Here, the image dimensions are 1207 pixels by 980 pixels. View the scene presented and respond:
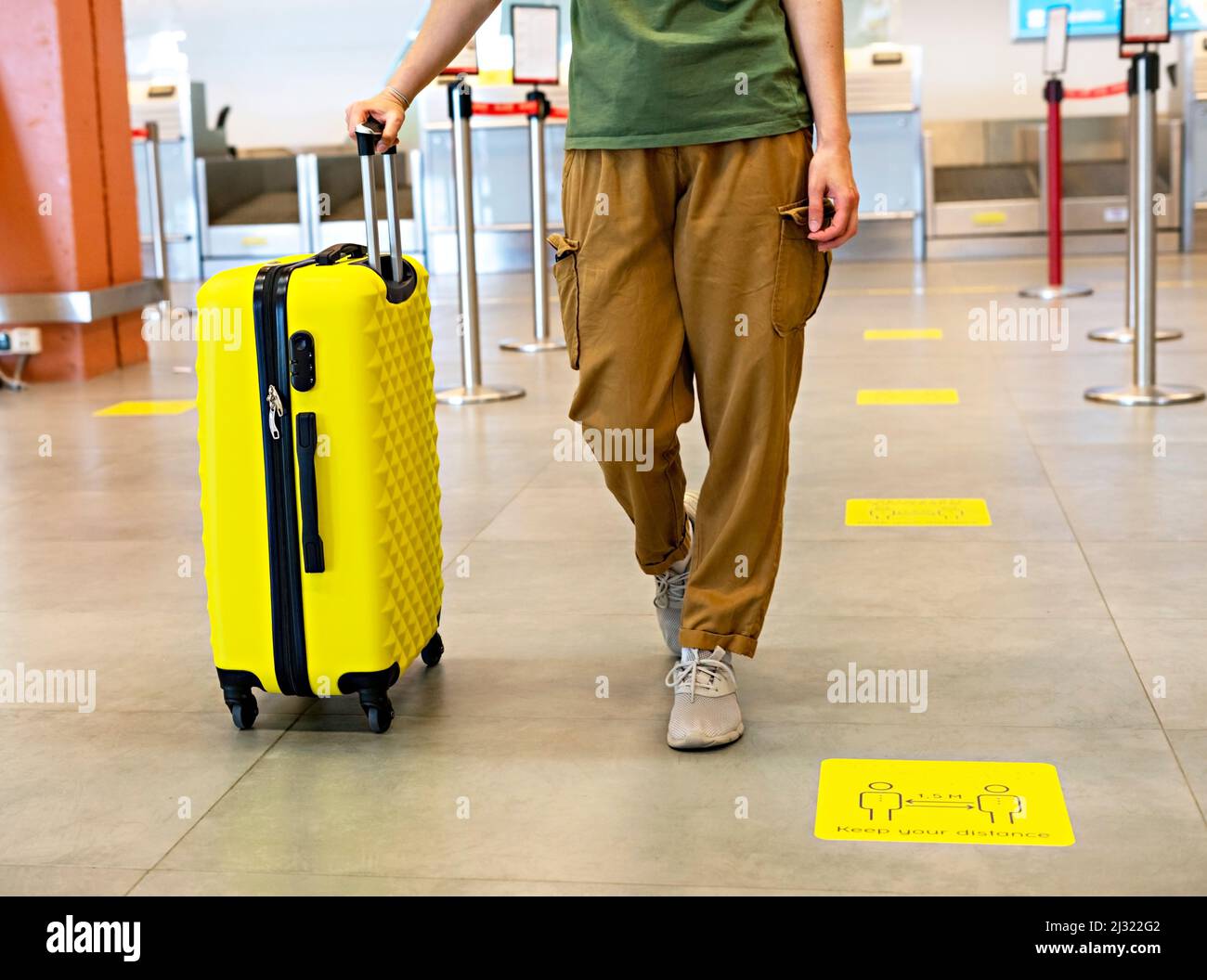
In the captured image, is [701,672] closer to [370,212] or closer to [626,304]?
[626,304]

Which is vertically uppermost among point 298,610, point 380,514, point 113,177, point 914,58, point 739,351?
point 914,58

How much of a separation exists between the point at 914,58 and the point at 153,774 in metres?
9.62

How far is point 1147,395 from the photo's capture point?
14.3ft

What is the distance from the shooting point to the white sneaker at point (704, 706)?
189 centimetres

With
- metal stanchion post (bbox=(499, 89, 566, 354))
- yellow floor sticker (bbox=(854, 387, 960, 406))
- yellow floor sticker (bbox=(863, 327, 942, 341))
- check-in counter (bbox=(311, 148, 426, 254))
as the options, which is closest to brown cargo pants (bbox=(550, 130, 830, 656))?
yellow floor sticker (bbox=(854, 387, 960, 406))

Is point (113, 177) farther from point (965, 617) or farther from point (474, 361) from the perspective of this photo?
point (965, 617)

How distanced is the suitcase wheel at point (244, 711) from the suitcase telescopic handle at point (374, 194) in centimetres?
60

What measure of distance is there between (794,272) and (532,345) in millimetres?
4375

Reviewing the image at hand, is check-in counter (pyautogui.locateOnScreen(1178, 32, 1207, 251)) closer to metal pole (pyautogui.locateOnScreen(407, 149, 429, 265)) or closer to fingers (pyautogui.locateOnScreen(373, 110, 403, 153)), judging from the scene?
metal pole (pyautogui.locateOnScreen(407, 149, 429, 265))

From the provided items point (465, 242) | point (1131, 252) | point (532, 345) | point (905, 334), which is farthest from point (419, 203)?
point (1131, 252)

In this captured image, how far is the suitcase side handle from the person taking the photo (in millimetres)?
1856

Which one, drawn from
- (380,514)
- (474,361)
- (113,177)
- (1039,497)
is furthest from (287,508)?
(113,177)

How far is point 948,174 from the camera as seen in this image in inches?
439

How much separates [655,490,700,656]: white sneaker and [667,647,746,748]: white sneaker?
0.55ft
